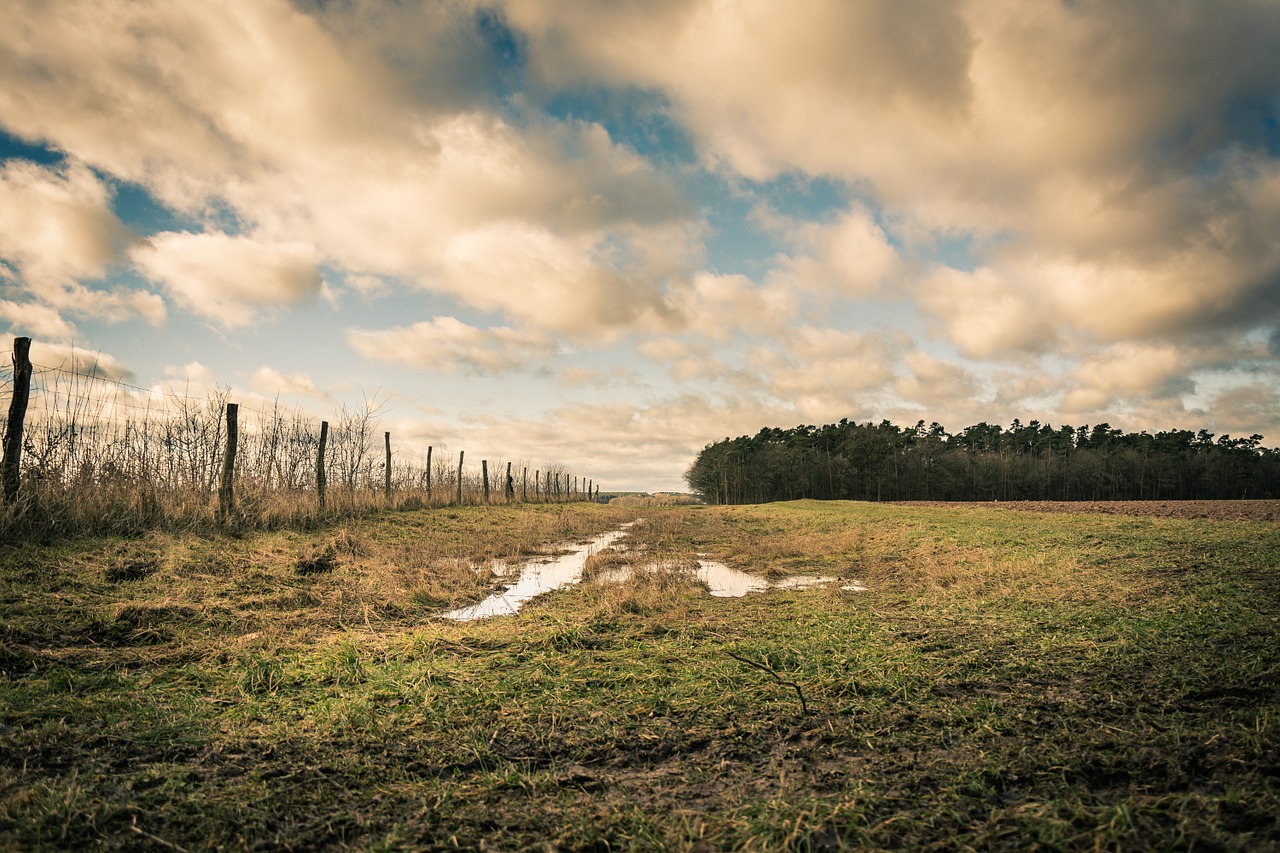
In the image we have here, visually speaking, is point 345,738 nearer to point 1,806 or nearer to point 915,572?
point 1,806

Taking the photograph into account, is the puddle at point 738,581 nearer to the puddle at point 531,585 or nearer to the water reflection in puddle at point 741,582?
the water reflection in puddle at point 741,582

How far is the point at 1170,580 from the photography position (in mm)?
6969

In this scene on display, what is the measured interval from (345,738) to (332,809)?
87cm

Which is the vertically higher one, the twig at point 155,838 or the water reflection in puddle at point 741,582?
the twig at point 155,838

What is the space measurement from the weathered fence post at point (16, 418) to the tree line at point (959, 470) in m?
73.9

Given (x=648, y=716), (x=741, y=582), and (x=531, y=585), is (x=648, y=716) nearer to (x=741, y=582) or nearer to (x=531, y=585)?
(x=531, y=585)

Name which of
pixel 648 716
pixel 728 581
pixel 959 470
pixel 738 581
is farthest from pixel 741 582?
pixel 959 470

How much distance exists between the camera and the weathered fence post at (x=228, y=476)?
12.7m

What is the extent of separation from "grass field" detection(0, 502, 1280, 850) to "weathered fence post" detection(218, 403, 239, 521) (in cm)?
467

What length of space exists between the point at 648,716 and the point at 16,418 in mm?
11975

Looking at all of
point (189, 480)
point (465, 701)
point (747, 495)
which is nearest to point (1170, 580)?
point (465, 701)

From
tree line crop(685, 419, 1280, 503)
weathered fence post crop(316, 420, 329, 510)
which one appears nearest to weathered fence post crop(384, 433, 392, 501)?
weathered fence post crop(316, 420, 329, 510)

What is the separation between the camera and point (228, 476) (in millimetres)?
12938

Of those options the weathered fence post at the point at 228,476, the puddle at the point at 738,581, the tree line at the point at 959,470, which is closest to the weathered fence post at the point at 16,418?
the weathered fence post at the point at 228,476
